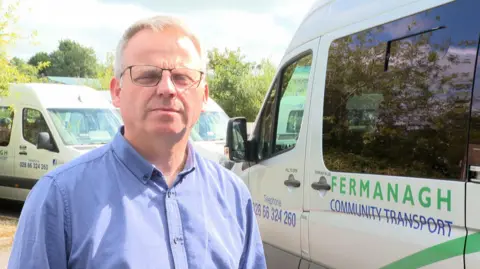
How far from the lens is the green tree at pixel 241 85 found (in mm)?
24578

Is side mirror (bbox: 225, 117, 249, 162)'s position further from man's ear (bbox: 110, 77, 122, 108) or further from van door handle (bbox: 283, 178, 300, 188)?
man's ear (bbox: 110, 77, 122, 108)

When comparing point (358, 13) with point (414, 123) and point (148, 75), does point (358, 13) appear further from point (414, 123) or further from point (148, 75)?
point (148, 75)

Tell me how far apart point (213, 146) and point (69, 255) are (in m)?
8.86

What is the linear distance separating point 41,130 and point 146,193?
306 inches

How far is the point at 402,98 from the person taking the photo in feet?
8.45

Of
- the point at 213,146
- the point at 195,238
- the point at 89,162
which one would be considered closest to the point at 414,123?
the point at 195,238

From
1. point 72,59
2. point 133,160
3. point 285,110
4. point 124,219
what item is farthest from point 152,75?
point 72,59

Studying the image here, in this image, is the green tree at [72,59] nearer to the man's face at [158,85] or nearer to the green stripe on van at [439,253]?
the green stripe on van at [439,253]

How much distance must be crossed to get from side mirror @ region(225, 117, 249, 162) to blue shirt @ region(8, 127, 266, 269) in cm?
249

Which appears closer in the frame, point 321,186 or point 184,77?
point 184,77

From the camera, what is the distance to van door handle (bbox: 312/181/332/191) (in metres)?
3.09

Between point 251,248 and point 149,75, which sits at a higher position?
point 149,75

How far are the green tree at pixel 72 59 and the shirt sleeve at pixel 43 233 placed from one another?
69.8 meters

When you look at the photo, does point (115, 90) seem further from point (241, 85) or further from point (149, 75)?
point (241, 85)
